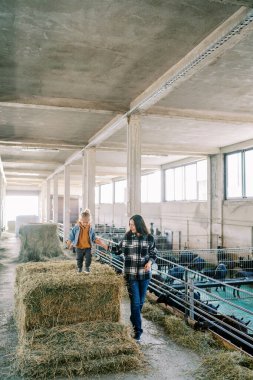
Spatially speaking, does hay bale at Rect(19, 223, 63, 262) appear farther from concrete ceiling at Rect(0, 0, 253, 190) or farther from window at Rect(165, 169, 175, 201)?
window at Rect(165, 169, 175, 201)

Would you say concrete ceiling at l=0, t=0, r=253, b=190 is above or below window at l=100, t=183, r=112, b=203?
above

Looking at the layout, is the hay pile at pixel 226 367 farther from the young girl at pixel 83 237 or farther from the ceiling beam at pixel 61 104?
the ceiling beam at pixel 61 104

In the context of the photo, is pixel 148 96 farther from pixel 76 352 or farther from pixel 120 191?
pixel 120 191

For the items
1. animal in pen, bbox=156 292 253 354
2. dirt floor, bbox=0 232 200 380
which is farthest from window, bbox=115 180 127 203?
dirt floor, bbox=0 232 200 380

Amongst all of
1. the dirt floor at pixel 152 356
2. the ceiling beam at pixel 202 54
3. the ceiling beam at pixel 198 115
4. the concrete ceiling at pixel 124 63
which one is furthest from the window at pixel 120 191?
the dirt floor at pixel 152 356

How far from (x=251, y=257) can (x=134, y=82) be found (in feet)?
31.7

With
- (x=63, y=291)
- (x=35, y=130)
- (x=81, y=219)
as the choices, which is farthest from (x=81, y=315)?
(x=35, y=130)

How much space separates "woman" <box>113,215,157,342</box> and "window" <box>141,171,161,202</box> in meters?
20.2

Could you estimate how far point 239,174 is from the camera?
56.2 feet

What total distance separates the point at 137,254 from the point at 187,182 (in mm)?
16866

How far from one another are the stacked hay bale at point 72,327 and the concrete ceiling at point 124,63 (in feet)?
13.3

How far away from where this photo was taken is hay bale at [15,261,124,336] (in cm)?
537

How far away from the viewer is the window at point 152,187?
26.4 metres

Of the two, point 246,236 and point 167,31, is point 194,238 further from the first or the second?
point 167,31
